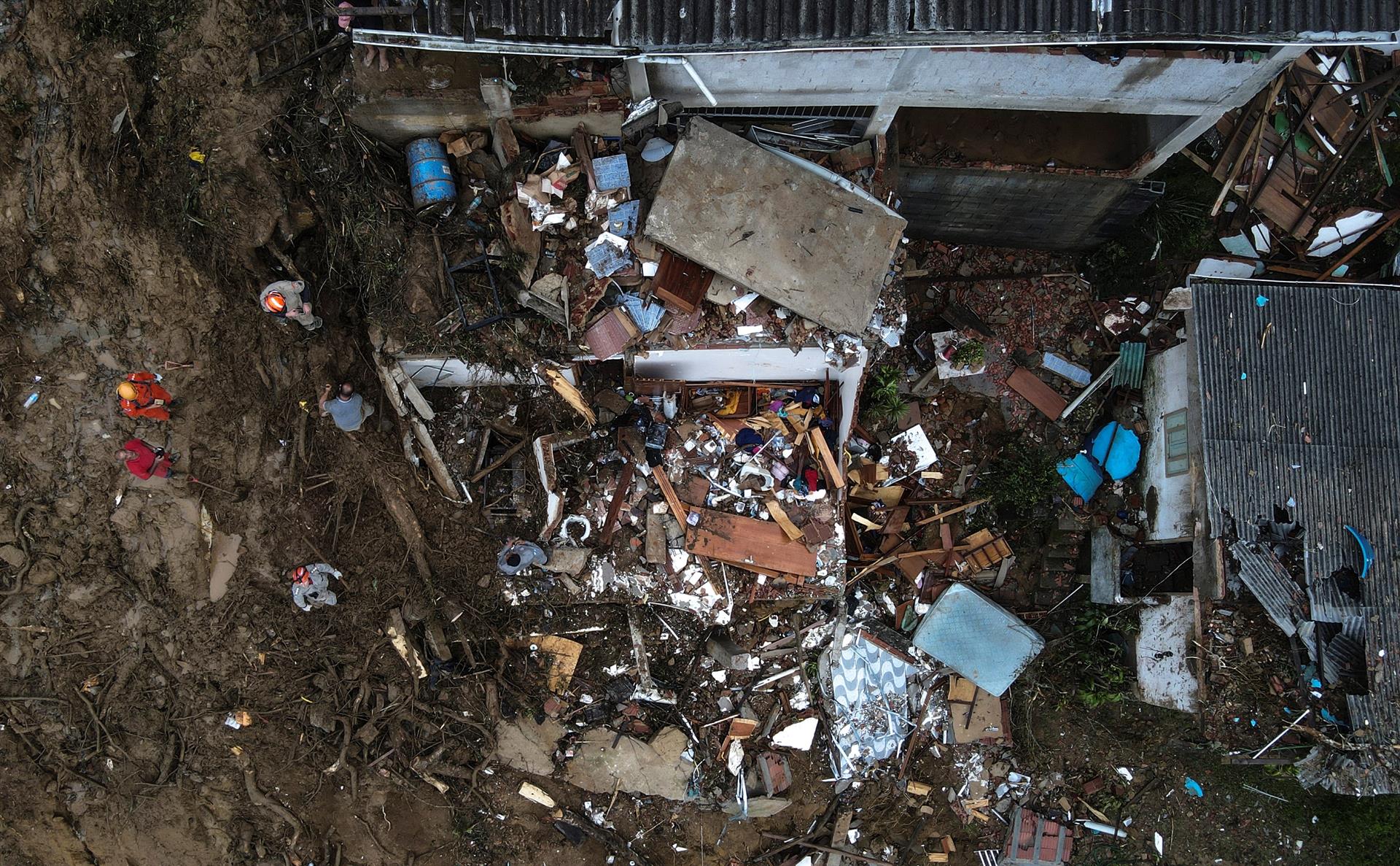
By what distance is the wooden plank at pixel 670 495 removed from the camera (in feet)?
30.9

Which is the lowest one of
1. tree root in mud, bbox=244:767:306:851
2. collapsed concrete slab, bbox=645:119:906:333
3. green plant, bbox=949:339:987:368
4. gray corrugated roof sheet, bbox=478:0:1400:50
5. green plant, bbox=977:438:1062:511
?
tree root in mud, bbox=244:767:306:851

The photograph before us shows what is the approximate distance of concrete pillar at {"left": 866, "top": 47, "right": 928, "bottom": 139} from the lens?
6.85m

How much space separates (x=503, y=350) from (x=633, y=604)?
12.8 ft

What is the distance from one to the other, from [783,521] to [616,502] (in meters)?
2.18

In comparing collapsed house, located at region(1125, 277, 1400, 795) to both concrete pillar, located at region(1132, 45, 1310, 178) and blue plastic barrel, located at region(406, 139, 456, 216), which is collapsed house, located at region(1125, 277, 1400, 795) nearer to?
concrete pillar, located at region(1132, 45, 1310, 178)

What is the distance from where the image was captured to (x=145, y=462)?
28.3 feet

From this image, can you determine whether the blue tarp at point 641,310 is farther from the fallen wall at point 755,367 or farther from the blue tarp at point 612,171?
the blue tarp at point 612,171

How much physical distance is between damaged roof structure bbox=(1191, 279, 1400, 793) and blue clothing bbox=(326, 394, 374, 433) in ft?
33.8

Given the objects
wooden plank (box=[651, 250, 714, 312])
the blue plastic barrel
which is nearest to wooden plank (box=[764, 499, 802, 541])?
wooden plank (box=[651, 250, 714, 312])

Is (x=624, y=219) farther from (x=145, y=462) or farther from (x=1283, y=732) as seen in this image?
(x=1283, y=732)

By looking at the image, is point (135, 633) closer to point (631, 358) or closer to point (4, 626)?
point (4, 626)

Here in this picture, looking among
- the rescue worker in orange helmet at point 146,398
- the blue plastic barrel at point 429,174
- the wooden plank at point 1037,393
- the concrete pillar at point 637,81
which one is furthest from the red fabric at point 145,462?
the wooden plank at point 1037,393

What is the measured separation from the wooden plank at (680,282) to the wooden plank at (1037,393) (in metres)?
5.77

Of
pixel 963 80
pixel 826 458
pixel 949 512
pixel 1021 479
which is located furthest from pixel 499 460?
pixel 1021 479
